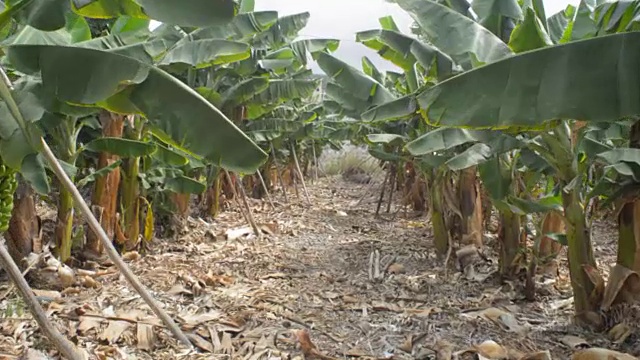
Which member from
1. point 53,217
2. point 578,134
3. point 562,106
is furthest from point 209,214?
point 562,106

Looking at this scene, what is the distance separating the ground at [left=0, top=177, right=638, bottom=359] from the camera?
8.27 ft

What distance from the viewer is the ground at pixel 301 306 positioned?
8.27 ft

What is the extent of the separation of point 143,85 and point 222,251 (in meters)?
3.14

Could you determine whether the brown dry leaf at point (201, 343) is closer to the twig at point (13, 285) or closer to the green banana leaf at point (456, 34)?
the twig at point (13, 285)

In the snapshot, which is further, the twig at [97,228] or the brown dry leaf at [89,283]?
the brown dry leaf at [89,283]

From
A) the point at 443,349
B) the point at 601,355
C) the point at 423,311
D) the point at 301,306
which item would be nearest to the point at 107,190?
the point at 301,306

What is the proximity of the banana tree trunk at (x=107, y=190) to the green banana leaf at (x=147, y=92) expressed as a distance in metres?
2.00

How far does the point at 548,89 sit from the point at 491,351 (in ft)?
4.46

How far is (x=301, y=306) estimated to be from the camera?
3.30 metres

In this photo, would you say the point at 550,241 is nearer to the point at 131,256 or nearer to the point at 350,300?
the point at 350,300

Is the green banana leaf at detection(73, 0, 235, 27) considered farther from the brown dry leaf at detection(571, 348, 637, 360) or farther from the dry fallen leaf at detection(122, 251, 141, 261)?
the dry fallen leaf at detection(122, 251, 141, 261)

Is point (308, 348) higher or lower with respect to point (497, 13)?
lower

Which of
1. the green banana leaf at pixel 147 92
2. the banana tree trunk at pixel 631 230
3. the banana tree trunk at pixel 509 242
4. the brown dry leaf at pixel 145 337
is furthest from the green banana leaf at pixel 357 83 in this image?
the brown dry leaf at pixel 145 337

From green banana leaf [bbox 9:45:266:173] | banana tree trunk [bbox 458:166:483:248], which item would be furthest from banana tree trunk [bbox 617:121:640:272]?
green banana leaf [bbox 9:45:266:173]
